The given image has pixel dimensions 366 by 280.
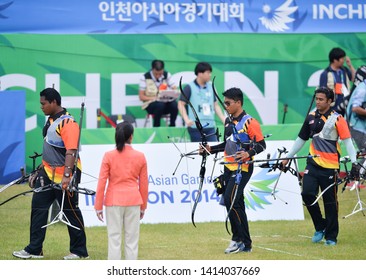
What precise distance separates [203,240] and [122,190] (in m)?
3.50

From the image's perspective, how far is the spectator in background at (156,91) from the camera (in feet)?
66.0

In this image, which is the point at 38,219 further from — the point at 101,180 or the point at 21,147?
the point at 21,147

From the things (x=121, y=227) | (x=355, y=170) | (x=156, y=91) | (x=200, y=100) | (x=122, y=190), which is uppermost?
(x=156, y=91)

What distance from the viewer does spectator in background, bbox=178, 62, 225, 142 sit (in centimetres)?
1908

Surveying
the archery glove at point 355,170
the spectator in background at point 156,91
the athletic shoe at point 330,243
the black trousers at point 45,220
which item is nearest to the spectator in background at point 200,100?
the spectator in background at point 156,91

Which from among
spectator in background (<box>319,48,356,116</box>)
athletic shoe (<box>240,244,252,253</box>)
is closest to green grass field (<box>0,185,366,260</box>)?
athletic shoe (<box>240,244,252,253</box>)

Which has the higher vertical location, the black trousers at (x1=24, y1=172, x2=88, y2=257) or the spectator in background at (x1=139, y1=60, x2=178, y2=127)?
the spectator in background at (x1=139, y1=60, x2=178, y2=127)

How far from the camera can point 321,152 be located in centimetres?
1487

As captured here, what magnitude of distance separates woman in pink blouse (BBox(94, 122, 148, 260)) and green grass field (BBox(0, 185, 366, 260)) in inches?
71.1

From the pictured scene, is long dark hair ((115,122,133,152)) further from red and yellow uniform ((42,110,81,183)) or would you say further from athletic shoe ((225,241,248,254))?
athletic shoe ((225,241,248,254))

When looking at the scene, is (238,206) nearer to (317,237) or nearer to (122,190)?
(317,237)

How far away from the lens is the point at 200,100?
19.3 m

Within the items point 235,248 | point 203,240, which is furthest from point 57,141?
point 203,240

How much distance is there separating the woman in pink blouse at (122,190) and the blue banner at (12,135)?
7086 mm
